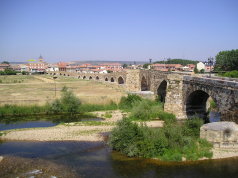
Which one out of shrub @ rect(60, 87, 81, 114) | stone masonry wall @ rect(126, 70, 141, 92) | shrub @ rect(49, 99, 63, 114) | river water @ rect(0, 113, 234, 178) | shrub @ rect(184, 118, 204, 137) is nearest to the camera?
river water @ rect(0, 113, 234, 178)

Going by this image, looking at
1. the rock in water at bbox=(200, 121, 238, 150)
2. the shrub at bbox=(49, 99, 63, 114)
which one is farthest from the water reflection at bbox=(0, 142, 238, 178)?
the shrub at bbox=(49, 99, 63, 114)

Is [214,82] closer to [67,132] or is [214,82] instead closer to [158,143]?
[158,143]

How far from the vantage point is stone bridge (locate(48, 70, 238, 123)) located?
23.5m

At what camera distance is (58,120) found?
34938mm

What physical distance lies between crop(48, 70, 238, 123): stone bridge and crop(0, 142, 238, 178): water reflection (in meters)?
5.70

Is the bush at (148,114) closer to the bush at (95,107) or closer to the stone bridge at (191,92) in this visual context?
the stone bridge at (191,92)

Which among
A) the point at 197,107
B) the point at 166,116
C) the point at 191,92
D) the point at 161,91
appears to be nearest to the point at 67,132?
the point at 166,116

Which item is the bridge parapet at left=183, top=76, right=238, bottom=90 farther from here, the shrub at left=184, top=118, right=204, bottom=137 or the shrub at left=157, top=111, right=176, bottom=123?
the shrub at left=157, top=111, right=176, bottom=123

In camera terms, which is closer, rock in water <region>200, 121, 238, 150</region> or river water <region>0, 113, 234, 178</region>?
river water <region>0, 113, 234, 178</region>

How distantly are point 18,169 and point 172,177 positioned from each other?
409 inches

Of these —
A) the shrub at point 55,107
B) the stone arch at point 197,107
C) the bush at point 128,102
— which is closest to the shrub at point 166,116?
the stone arch at point 197,107

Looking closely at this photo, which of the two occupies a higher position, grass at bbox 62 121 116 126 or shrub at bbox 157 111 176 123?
shrub at bbox 157 111 176 123

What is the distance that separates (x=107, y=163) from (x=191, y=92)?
50.9ft

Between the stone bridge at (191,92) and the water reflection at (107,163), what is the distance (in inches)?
224
